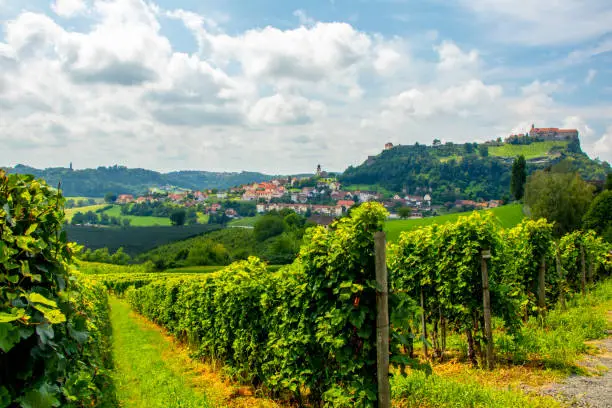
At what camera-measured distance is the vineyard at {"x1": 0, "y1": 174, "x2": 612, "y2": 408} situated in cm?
263

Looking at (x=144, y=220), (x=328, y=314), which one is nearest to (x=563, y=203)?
(x=328, y=314)

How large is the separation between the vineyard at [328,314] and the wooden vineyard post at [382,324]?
0.36ft

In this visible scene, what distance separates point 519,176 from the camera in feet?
273

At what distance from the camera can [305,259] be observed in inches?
253

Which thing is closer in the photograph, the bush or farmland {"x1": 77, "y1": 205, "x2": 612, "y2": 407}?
the bush

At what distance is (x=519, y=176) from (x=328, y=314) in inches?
3548

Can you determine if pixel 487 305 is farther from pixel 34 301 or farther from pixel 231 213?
pixel 231 213

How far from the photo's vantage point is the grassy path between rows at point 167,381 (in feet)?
27.5

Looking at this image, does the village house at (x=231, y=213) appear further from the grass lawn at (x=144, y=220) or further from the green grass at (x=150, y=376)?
the green grass at (x=150, y=376)

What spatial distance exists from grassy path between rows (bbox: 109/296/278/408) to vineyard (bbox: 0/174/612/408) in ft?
1.58

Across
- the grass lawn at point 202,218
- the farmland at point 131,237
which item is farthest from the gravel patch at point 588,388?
the grass lawn at point 202,218

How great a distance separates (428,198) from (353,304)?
179306 millimetres

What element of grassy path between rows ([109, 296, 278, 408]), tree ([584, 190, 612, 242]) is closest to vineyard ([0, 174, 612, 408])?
grassy path between rows ([109, 296, 278, 408])

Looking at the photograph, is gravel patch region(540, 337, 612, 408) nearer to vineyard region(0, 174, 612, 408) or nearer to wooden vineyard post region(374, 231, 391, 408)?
vineyard region(0, 174, 612, 408)
